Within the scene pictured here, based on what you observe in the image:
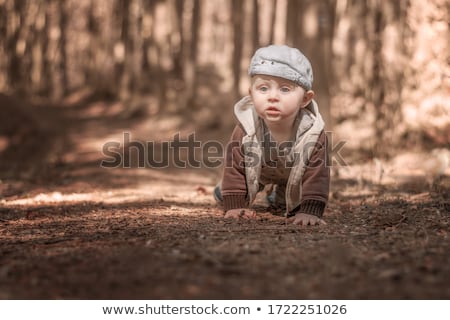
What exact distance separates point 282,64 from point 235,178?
1.05m

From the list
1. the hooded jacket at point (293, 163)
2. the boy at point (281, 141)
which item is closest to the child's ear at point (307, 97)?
the boy at point (281, 141)

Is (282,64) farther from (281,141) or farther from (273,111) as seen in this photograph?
(281,141)

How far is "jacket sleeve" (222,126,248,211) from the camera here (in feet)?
15.9

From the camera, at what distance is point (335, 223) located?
4582mm

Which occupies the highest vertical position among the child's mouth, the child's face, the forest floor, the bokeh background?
the bokeh background

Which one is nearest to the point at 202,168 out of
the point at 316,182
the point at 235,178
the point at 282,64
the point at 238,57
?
the point at 238,57

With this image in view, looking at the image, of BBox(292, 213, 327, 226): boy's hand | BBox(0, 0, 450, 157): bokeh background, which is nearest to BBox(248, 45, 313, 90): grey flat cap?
BBox(292, 213, 327, 226): boy's hand

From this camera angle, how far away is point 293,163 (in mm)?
4762

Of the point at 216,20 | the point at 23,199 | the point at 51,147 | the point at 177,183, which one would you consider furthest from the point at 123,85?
the point at 23,199

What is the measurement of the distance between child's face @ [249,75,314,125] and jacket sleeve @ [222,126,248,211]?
0.40m

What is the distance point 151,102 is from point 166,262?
613 inches

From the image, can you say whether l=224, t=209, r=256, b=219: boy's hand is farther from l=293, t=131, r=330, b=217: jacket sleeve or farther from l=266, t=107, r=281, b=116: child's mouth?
l=266, t=107, r=281, b=116: child's mouth

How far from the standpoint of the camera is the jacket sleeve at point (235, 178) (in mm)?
4859
